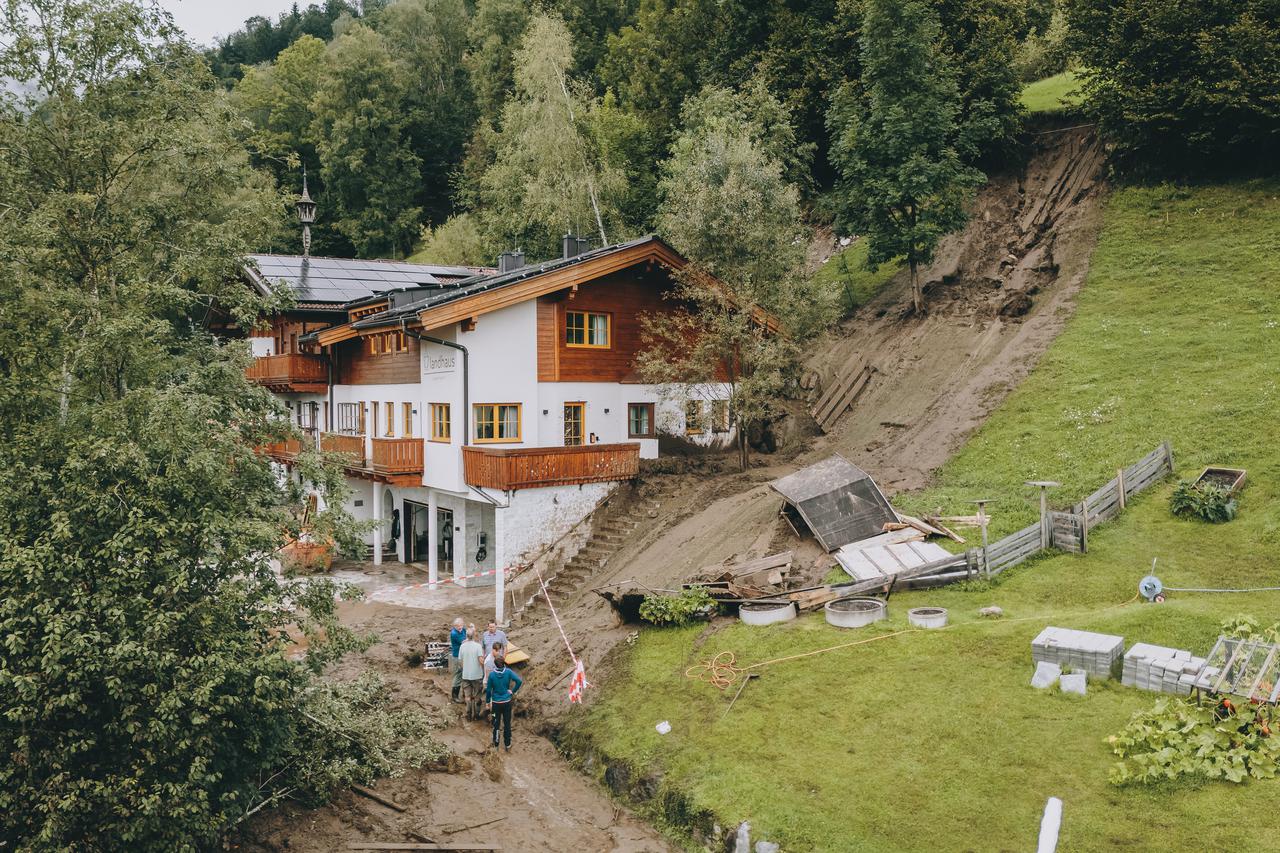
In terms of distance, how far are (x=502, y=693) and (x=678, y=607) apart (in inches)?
145

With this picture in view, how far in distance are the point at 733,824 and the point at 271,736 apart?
20.8ft

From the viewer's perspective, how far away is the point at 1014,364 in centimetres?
2702

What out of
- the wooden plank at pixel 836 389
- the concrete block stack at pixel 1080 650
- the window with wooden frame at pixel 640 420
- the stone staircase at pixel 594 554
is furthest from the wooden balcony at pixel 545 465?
the concrete block stack at pixel 1080 650

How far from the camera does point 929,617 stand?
1478 centimetres

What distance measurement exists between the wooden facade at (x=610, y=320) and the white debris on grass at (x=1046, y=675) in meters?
15.8

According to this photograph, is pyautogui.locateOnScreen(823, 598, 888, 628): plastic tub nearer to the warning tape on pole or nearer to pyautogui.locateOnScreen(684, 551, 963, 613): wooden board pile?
pyautogui.locateOnScreen(684, 551, 963, 613): wooden board pile

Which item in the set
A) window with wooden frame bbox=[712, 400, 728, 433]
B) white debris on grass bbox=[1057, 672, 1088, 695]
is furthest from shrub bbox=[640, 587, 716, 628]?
window with wooden frame bbox=[712, 400, 728, 433]

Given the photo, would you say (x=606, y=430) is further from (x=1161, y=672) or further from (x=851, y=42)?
(x=851, y=42)

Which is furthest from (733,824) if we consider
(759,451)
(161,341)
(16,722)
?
(759,451)

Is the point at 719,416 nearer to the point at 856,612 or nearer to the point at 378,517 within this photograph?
the point at 856,612

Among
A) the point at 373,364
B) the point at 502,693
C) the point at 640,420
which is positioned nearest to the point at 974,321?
the point at 640,420

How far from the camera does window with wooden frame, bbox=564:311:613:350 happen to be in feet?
85.0

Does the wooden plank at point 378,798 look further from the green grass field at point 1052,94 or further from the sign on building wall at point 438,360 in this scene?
the green grass field at point 1052,94

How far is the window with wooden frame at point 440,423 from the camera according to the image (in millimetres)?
26359
